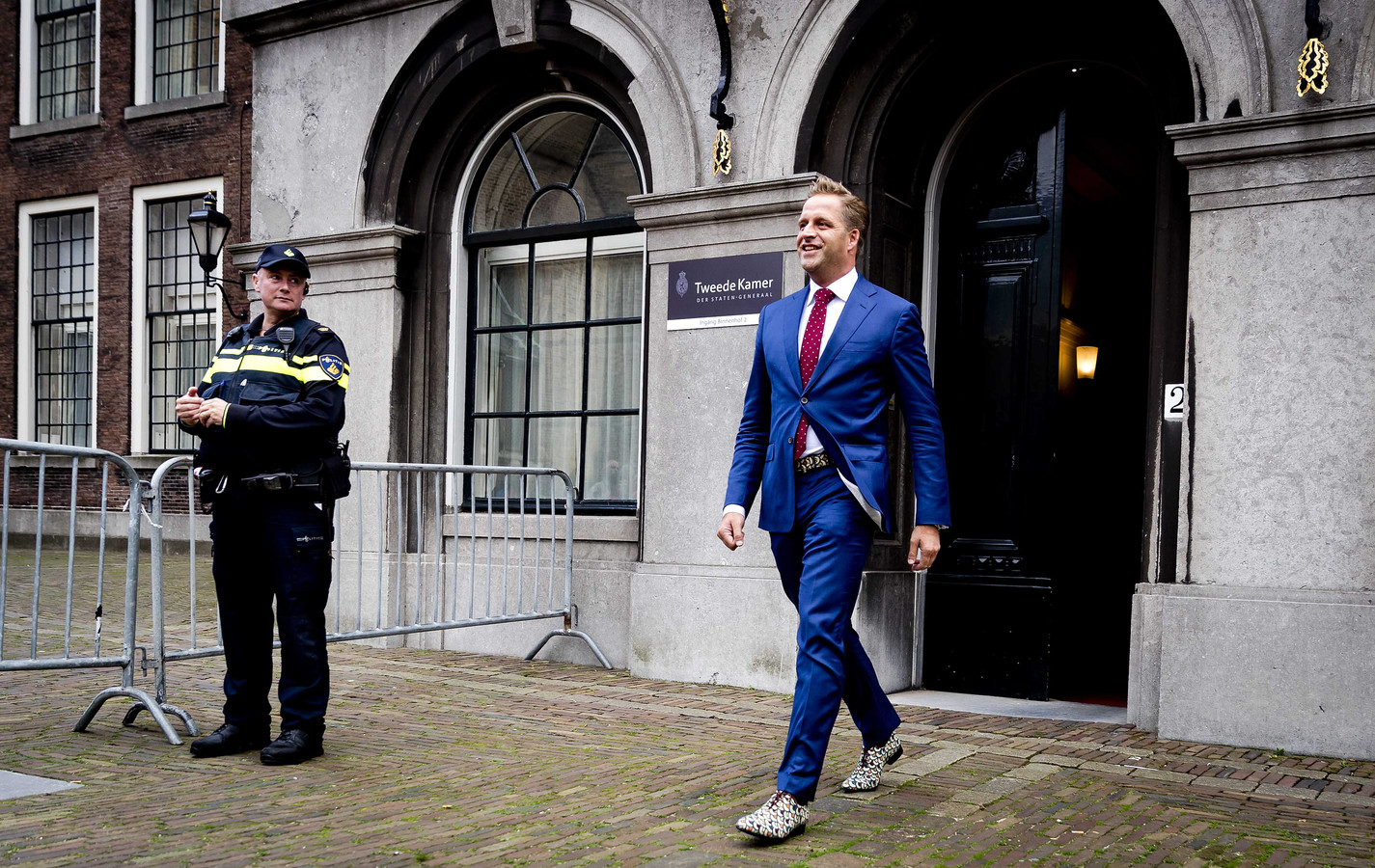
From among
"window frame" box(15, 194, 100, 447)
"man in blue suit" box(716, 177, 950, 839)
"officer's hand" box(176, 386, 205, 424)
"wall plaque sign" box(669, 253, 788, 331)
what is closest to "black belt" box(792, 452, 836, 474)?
"man in blue suit" box(716, 177, 950, 839)

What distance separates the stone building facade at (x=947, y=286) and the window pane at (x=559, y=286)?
0.03m

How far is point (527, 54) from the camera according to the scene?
893cm

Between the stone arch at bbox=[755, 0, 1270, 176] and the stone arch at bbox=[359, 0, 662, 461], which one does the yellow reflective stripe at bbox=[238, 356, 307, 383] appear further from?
the stone arch at bbox=[359, 0, 662, 461]

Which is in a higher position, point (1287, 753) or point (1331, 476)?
point (1331, 476)

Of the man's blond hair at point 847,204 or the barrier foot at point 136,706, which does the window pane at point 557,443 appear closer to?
the barrier foot at point 136,706

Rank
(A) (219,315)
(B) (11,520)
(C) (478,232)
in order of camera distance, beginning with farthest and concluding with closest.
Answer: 1. (B) (11,520)
2. (A) (219,315)
3. (C) (478,232)

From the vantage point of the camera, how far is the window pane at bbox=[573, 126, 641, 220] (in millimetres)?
8945

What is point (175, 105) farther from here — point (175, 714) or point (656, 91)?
point (175, 714)

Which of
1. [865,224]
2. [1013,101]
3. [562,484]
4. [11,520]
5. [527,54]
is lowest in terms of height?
[11,520]

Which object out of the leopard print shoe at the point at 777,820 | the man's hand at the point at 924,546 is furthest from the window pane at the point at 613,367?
the leopard print shoe at the point at 777,820

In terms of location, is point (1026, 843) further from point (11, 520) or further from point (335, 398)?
point (11, 520)

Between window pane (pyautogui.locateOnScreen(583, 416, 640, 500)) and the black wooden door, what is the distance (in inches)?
88.0

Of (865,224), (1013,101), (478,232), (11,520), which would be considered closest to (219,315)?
(11,520)

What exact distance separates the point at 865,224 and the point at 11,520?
1937cm
